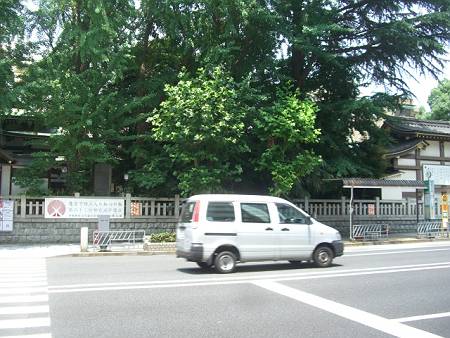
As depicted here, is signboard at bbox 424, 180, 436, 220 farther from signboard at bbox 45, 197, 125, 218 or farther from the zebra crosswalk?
the zebra crosswalk

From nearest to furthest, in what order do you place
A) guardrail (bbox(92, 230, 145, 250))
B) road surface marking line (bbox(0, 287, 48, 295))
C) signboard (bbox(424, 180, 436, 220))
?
road surface marking line (bbox(0, 287, 48, 295)) < guardrail (bbox(92, 230, 145, 250)) < signboard (bbox(424, 180, 436, 220))

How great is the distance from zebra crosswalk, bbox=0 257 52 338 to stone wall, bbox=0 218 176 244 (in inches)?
274

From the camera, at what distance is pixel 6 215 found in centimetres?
2053

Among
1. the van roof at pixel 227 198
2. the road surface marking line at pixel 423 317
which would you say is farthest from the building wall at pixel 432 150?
the road surface marking line at pixel 423 317

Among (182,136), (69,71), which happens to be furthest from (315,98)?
(69,71)

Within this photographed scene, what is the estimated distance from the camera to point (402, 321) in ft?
24.4

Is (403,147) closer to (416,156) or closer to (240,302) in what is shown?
(416,156)

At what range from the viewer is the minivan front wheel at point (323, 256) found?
542 inches

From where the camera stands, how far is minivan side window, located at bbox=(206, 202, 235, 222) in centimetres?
1278

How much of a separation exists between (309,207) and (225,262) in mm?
13630

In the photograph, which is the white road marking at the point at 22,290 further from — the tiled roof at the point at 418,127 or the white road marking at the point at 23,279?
the tiled roof at the point at 418,127

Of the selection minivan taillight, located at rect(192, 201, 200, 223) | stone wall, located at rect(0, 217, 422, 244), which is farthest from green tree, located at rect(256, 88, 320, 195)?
minivan taillight, located at rect(192, 201, 200, 223)

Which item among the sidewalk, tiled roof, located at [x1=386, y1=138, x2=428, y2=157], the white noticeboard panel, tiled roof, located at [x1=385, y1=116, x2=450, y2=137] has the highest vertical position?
tiled roof, located at [x1=385, y1=116, x2=450, y2=137]

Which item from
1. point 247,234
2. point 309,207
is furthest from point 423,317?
point 309,207
